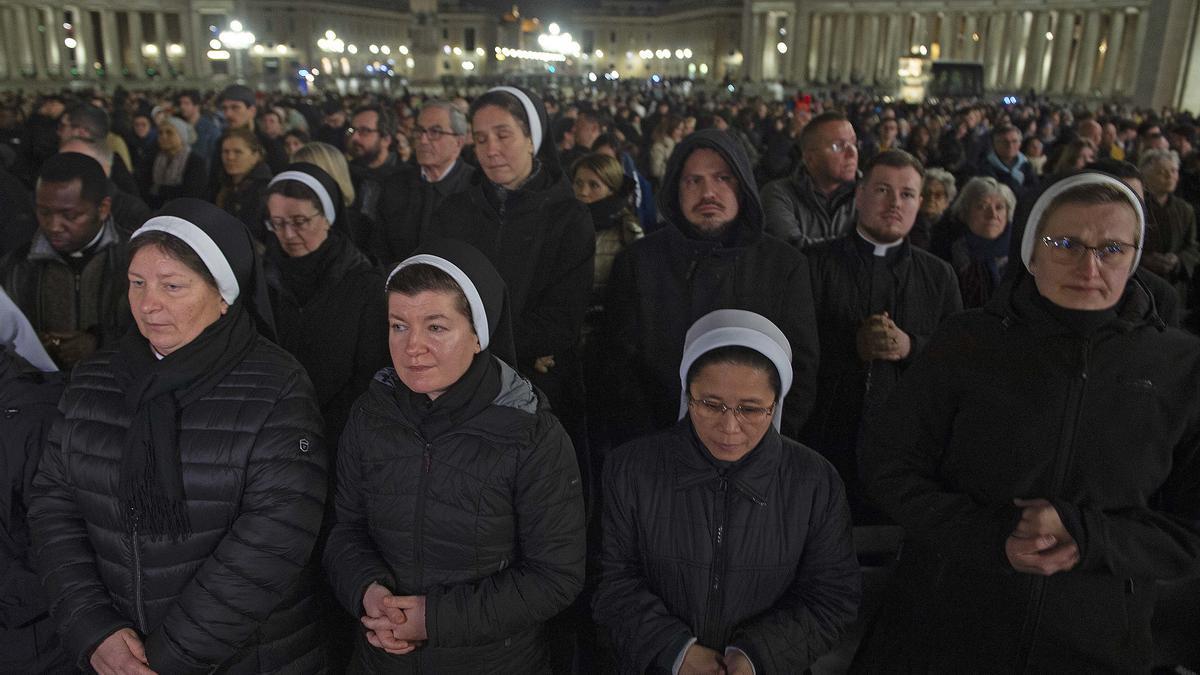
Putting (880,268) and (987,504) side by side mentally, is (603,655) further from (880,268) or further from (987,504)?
(880,268)

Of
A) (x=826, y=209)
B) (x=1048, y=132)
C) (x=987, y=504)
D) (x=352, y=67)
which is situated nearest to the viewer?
(x=987, y=504)

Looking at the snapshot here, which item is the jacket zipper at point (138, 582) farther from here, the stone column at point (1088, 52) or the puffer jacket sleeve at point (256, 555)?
the stone column at point (1088, 52)

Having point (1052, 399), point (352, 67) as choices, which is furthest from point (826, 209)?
point (352, 67)

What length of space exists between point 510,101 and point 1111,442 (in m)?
3.13

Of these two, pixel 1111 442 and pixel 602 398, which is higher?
pixel 1111 442

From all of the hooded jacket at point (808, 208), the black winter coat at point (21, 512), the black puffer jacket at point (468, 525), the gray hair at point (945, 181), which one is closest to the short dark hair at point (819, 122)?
the hooded jacket at point (808, 208)

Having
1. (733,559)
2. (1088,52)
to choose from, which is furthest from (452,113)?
(1088,52)

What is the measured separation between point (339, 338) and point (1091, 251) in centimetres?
295

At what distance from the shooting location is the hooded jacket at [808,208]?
506 cm

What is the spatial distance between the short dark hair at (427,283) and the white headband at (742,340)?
798 millimetres

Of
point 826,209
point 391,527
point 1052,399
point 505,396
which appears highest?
point 826,209

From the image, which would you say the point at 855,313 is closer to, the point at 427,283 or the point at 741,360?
the point at 741,360

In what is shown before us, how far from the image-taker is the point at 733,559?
2.77m

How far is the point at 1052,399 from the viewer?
A: 7.92ft
